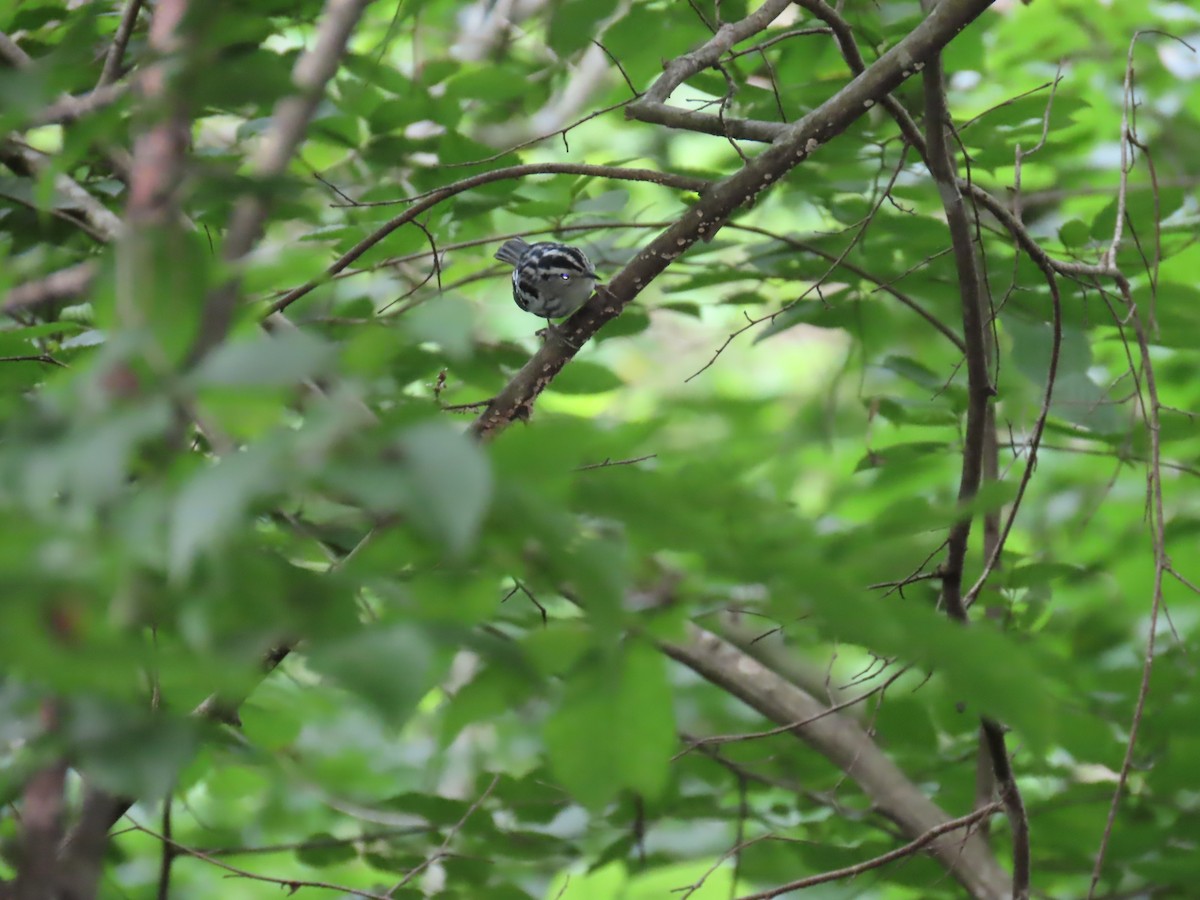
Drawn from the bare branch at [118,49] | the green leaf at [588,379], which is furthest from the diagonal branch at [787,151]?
the bare branch at [118,49]

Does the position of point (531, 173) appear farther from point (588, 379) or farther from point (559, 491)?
point (559, 491)

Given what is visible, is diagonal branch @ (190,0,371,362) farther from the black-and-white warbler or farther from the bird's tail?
the bird's tail

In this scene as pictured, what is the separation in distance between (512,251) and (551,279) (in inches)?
7.8

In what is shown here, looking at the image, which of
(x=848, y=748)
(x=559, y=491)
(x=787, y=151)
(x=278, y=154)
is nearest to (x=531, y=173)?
(x=787, y=151)

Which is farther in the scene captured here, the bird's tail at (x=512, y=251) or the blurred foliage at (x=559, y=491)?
the bird's tail at (x=512, y=251)

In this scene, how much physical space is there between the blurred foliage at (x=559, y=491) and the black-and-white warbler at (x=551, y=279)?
0.09 meters

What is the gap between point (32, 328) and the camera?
1537 mm

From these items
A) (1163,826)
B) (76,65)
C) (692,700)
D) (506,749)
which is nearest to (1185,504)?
(1163,826)

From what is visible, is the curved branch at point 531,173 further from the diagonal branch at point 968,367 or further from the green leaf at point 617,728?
the green leaf at point 617,728

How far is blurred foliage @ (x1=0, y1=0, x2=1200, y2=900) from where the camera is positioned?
0.60 metres

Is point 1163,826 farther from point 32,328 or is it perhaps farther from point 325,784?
point 32,328

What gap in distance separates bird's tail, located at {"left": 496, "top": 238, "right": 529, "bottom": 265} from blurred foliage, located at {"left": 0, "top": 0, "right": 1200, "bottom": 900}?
80mm

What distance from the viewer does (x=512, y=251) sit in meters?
2.13

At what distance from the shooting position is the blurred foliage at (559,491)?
1.97ft
